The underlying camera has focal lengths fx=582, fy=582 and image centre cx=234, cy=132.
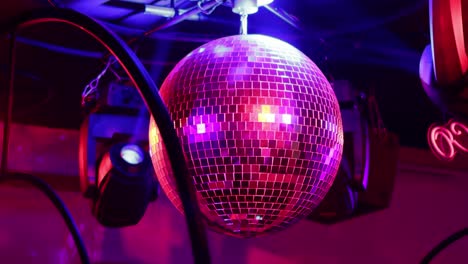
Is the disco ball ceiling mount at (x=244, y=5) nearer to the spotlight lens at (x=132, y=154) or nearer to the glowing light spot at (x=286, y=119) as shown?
the glowing light spot at (x=286, y=119)

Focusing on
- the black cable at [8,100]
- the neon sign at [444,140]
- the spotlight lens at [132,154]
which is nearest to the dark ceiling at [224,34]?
the neon sign at [444,140]

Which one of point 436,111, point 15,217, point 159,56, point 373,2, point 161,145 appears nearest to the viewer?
point 161,145

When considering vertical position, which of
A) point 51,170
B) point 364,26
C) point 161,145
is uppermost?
point 364,26

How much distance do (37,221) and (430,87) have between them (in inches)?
107

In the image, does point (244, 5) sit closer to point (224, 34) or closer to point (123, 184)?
point (123, 184)

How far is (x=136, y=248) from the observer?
3605mm

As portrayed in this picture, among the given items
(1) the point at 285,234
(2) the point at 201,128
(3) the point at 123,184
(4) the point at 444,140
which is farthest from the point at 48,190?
(1) the point at 285,234

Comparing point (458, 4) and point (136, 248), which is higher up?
point (458, 4)

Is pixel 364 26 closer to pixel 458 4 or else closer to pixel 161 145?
pixel 458 4

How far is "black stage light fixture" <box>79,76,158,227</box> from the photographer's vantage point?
2273mm

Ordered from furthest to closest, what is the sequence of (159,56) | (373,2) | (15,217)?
(15,217), (159,56), (373,2)

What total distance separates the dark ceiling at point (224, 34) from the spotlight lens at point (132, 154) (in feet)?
1.79

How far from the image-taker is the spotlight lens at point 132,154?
2.30 metres

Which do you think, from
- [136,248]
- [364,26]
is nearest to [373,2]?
[364,26]
